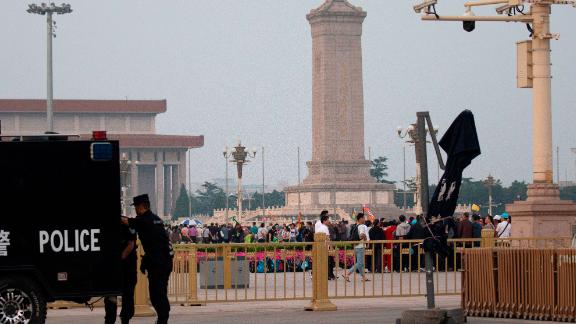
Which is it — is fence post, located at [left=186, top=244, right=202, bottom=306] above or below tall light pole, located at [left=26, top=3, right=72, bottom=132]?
below

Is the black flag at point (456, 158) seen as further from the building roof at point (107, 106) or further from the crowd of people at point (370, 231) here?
the building roof at point (107, 106)

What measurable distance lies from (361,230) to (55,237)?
1643cm

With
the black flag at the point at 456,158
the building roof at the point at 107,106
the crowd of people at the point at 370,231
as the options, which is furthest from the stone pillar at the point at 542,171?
the building roof at the point at 107,106

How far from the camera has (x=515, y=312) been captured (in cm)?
1809

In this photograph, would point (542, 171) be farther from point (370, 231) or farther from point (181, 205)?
point (181, 205)

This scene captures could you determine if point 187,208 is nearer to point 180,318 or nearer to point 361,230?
point 361,230

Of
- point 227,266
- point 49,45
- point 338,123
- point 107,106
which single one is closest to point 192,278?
point 227,266

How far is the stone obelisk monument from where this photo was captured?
109188 mm

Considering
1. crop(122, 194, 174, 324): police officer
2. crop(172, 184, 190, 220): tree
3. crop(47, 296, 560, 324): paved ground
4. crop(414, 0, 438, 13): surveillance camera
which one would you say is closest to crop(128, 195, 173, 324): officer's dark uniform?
crop(122, 194, 174, 324): police officer

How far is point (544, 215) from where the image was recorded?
30.6 m

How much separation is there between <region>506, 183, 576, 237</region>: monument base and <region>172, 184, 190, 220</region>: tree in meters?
138

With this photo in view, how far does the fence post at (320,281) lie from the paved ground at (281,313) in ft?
0.66

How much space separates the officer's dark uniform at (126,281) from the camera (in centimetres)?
1616

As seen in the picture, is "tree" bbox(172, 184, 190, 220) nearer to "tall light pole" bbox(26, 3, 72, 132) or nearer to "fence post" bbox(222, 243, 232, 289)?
"tall light pole" bbox(26, 3, 72, 132)
